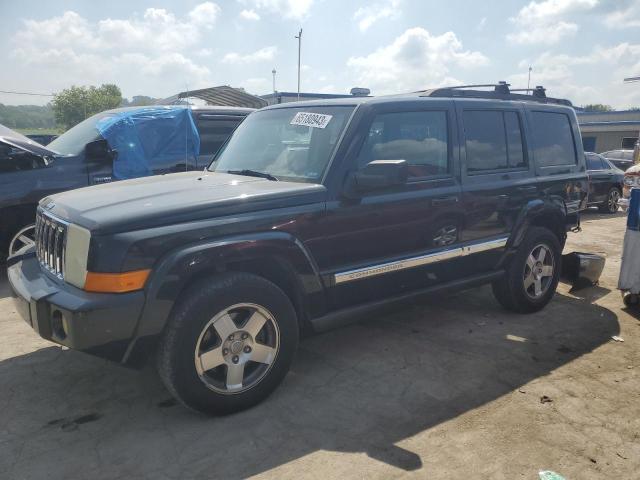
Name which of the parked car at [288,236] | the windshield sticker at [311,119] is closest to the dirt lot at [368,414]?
the parked car at [288,236]

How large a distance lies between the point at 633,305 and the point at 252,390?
13.5 feet

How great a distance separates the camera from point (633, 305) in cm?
511

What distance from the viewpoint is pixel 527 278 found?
4.74 metres

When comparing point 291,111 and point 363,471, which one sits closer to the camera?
point 363,471

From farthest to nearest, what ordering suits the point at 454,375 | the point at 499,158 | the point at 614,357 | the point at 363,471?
the point at 499,158 → the point at 614,357 → the point at 454,375 → the point at 363,471

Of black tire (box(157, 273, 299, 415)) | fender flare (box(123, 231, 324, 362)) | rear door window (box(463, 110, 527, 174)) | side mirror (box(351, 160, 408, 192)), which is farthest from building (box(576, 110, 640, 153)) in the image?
black tire (box(157, 273, 299, 415))

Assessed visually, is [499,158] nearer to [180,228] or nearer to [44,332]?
[180,228]

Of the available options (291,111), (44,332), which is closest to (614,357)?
(291,111)

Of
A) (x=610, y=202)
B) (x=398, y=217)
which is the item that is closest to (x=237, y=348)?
(x=398, y=217)

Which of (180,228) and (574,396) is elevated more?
(180,228)

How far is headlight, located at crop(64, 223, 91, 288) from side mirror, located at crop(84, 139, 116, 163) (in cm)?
372

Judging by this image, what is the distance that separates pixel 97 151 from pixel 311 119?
3.65 meters

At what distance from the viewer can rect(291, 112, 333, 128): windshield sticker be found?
11.9ft

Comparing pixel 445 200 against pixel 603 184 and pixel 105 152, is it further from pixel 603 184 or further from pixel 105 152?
pixel 603 184
